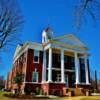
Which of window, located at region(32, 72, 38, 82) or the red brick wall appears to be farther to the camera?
the red brick wall

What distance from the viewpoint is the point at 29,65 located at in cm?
3288

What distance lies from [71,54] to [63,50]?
375 centimetres

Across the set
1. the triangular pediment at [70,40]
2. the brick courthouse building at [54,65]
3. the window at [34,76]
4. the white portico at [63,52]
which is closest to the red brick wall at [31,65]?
the brick courthouse building at [54,65]

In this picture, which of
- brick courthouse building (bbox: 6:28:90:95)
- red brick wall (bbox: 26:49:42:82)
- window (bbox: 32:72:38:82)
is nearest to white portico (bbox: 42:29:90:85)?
brick courthouse building (bbox: 6:28:90:95)

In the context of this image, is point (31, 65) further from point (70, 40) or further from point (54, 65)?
point (70, 40)

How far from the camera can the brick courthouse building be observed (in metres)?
31.3

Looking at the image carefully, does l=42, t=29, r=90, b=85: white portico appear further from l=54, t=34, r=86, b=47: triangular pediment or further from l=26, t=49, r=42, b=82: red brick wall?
l=26, t=49, r=42, b=82: red brick wall

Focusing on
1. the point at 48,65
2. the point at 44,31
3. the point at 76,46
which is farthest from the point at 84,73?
the point at 44,31

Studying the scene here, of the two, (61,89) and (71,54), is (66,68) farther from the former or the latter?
(61,89)

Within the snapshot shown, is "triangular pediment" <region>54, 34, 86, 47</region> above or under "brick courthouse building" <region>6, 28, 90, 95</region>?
above

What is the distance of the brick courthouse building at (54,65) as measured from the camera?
103ft

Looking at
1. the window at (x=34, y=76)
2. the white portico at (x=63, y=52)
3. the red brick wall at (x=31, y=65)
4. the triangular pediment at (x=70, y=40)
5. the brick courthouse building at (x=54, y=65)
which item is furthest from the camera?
the triangular pediment at (x=70, y=40)

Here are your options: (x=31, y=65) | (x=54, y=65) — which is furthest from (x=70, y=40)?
(x=31, y=65)

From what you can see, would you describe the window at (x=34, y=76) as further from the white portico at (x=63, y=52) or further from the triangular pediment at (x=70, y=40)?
the triangular pediment at (x=70, y=40)
